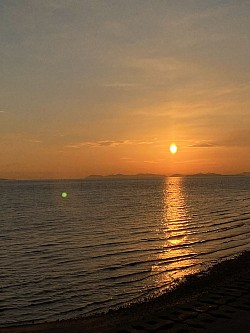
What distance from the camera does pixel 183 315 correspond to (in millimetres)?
14594

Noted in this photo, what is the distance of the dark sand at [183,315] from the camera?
1317 centimetres

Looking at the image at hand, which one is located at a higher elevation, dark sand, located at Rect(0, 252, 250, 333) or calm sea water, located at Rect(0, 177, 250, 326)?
dark sand, located at Rect(0, 252, 250, 333)

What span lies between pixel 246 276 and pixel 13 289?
1335 cm

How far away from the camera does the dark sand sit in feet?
43.2

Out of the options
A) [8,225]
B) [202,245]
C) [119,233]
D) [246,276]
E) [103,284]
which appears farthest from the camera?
[8,225]

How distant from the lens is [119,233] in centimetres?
4394

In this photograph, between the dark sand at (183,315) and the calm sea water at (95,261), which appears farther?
the calm sea water at (95,261)

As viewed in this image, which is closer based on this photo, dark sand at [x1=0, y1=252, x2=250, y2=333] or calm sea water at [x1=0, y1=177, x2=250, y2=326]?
dark sand at [x1=0, y1=252, x2=250, y2=333]

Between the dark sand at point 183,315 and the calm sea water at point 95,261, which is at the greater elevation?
the dark sand at point 183,315

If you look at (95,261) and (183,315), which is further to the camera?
(95,261)

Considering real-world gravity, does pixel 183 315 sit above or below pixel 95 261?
above

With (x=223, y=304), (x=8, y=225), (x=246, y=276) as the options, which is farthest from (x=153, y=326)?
(x=8, y=225)

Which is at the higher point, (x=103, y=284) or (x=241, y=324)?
(x=241, y=324)

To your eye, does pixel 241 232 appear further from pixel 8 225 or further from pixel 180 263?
pixel 8 225
